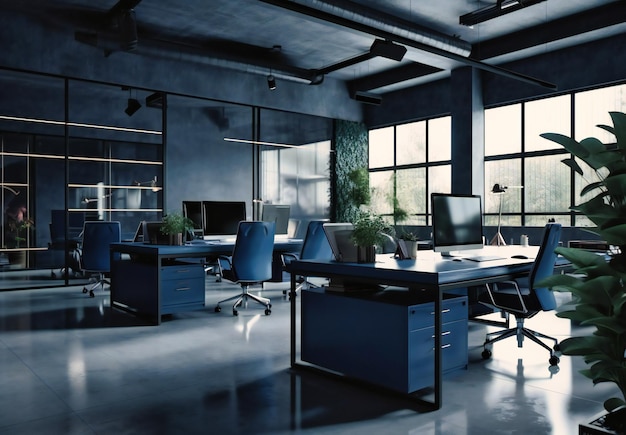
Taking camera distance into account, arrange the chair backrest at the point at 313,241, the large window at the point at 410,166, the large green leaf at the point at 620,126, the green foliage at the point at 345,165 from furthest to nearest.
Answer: the green foliage at the point at 345,165 < the large window at the point at 410,166 < the chair backrest at the point at 313,241 < the large green leaf at the point at 620,126

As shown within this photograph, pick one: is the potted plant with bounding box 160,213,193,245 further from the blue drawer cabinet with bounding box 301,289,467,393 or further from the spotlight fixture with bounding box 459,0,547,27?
the spotlight fixture with bounding box 459,0,547,27

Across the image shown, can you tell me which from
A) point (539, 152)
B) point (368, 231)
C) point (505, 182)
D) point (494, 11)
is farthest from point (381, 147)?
point (368, 231)

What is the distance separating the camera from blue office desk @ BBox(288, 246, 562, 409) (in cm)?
314

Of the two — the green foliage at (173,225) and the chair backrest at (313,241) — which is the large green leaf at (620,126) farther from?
the chair backrest at (313,241)

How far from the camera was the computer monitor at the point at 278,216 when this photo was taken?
291 inches

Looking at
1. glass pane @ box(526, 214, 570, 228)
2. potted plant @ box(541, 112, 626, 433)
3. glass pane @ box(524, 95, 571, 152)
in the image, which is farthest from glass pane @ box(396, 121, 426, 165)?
potted plant @ box(541, 112, 626, 433)

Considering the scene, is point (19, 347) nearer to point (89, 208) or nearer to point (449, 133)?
point (89, 208)

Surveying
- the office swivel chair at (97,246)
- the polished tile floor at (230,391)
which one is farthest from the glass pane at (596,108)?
the office swivel chair at (97,246)

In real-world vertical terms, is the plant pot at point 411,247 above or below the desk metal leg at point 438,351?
above

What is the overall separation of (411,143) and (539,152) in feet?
10.5

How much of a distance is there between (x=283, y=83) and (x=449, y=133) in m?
3.89

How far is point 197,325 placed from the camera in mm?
5594

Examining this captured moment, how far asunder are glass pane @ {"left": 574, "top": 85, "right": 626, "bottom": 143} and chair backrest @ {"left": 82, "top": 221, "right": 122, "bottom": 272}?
8.06m

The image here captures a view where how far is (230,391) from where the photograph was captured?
136 inches
